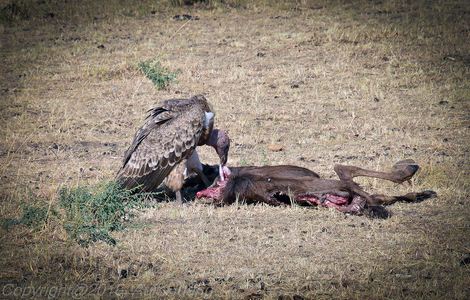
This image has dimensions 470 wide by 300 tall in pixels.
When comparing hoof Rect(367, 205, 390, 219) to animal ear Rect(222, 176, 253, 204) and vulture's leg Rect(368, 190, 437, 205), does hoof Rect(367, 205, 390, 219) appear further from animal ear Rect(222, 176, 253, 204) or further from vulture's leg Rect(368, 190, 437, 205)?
animal ear Rect(222, 176, 253, 204)

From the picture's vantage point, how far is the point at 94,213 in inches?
322

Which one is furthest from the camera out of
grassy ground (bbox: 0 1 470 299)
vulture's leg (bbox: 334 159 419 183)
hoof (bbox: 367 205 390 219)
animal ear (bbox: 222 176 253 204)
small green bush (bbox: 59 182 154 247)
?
animal ear (bbox: 222 176 253 204)

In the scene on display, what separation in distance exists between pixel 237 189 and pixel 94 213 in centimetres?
152

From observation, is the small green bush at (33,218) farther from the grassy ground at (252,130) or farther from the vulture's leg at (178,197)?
the vulture's leg at (178,197)

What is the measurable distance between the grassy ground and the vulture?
0.50 metres

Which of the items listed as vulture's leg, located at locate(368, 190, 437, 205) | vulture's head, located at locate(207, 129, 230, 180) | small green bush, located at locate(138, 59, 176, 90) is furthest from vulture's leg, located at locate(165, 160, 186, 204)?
small green bush, located at locate(138, 59, 176, 90)

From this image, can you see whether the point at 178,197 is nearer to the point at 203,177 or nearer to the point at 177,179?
the point at 177,179

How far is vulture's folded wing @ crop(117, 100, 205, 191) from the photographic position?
923 cm

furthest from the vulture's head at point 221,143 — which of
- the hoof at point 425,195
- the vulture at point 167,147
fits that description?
the hoof at point 425,195

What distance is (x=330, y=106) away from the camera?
13383 millimetres

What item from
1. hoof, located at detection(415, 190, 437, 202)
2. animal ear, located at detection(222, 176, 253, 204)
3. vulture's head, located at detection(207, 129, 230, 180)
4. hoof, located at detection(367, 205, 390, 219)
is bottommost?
hoof, located at detection(415, 190, 437, 202)

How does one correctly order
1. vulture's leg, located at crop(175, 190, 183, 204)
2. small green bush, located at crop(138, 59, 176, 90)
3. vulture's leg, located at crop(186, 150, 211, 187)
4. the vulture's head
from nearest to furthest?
vulture's leg, located at crop(175, 190, 183, 204) < vulture's leg, located at crop(186, 150, 211, 187) < the vulture's head < small green bush, located at crop(138, 59, 176, 90)

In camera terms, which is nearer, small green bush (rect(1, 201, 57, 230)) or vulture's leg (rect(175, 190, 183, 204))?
small green bush (rect(1, 201, 57, 230))

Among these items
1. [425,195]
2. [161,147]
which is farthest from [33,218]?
[425,195]
